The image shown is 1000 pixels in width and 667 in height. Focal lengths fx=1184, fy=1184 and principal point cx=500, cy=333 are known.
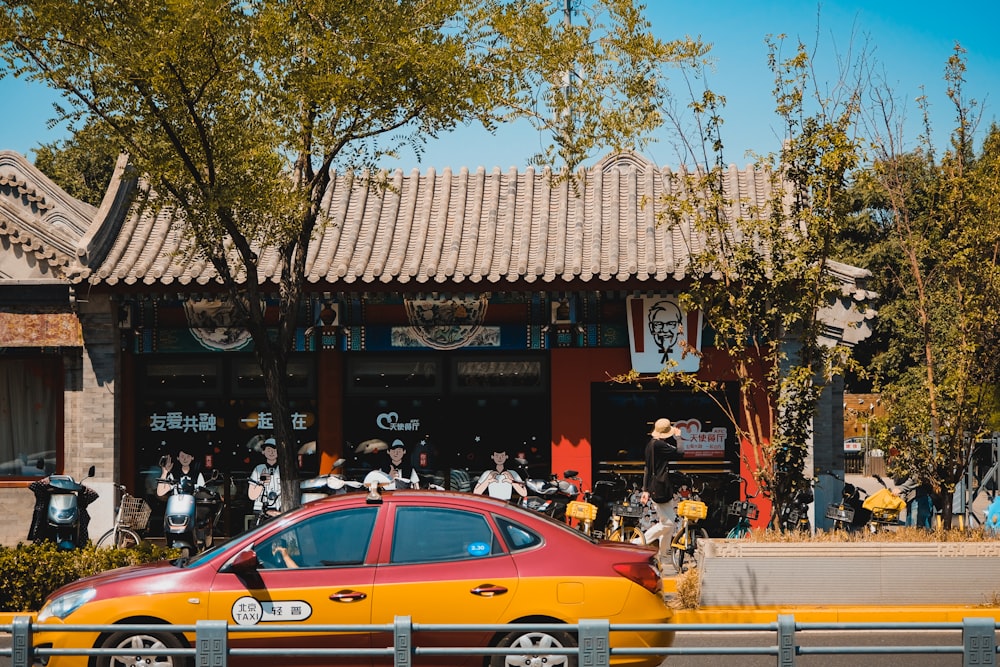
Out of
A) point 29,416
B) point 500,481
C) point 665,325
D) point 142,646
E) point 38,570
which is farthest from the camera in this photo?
point 29,416

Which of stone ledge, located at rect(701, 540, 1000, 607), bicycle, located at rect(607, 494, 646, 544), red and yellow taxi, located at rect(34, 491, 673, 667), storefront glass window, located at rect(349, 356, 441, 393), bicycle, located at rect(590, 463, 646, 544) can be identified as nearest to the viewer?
red and yellow taxi, located at rect(34, 491, 673, 667)

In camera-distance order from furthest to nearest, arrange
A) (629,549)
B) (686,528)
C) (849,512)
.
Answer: (849,512), (686,528), (629,549)

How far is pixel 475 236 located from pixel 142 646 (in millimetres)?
10948

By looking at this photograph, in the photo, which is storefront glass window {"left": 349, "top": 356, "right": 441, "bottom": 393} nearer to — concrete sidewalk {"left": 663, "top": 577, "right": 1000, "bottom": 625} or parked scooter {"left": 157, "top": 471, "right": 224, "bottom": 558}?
parked scooter {"left": 157, "top": 471, "right": 224, "bottom": 558}

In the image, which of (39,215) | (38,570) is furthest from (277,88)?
(39,215)

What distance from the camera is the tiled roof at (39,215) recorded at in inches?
706

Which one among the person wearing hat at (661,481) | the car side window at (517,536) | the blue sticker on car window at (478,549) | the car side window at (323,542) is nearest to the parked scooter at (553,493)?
the person wearing hat at (661,481)

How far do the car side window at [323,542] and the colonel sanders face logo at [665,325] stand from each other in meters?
9.35

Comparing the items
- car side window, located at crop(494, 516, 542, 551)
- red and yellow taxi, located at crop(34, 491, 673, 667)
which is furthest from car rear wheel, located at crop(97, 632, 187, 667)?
car side window, located at crop(494, 516, 542, 551)

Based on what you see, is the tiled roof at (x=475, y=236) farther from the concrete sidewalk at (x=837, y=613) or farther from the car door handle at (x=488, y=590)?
the car door handle at (x=488, y=590)

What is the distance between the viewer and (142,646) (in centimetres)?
862

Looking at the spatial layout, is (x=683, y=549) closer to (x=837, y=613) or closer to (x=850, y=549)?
(x=850, y=549)

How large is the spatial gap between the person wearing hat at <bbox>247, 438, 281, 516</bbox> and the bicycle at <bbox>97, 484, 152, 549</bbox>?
1607 millimetres

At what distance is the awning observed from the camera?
1822 cm
